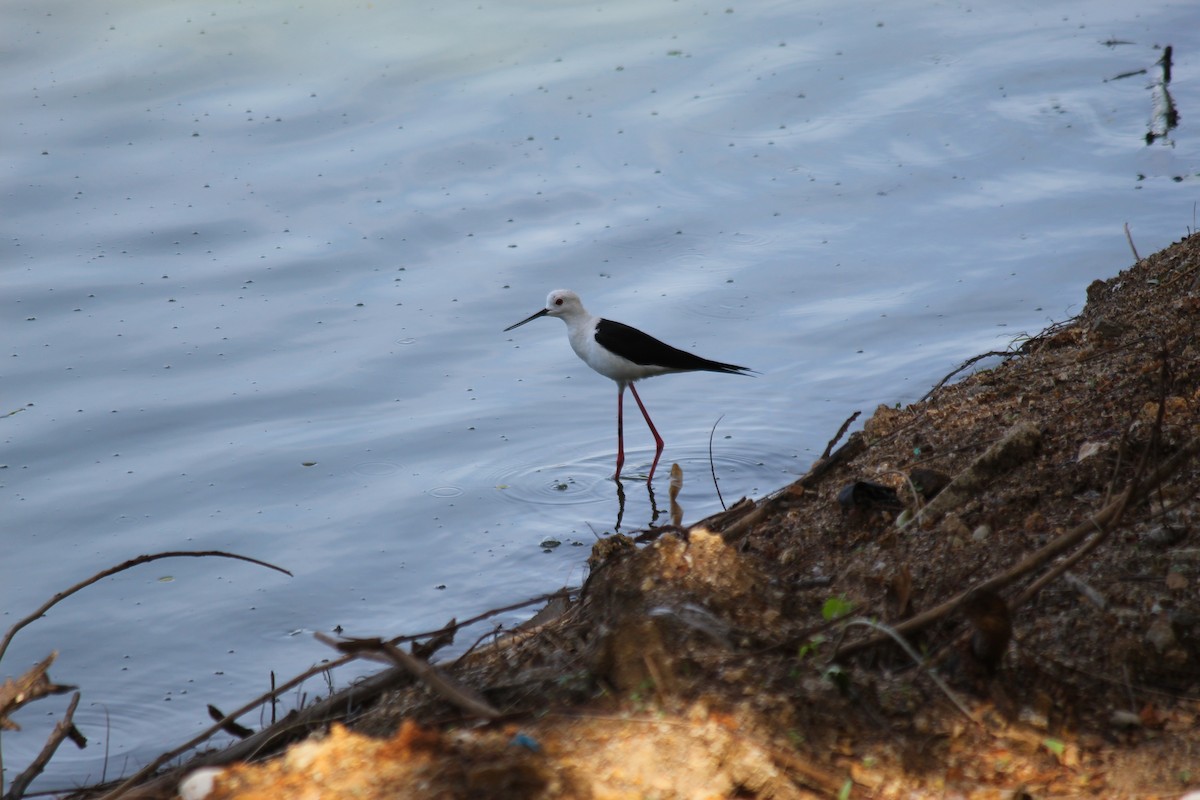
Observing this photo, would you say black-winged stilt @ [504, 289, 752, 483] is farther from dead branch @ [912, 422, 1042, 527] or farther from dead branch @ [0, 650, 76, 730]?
dead branch @ [0, 650, 76, 730]

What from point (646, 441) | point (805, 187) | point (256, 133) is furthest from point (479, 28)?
point (646, 441)

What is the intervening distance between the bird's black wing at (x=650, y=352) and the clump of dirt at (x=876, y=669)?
332cm

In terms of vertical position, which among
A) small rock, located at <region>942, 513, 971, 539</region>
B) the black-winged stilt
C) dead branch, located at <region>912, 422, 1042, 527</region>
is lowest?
small rock, located at <region>942, 513, 971, 539</region>

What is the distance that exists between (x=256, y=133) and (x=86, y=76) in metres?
1.97

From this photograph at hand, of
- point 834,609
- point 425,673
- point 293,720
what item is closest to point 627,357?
Answer: point 293,720

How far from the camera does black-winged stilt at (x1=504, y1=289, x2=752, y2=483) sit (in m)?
7.52

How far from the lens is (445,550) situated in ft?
21.1

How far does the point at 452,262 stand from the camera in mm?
9609

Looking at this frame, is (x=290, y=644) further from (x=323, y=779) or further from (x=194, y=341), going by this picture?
(x=194, y=341)

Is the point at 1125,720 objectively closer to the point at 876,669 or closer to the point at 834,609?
the point at 876,669

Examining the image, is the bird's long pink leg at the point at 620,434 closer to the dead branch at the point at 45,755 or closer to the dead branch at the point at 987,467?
the dead branch at the point at 987,467

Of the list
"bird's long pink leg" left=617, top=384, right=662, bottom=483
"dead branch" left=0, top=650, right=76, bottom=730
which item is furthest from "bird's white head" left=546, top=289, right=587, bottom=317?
"dead branch" left=0, top=650, right=76, bottom=730

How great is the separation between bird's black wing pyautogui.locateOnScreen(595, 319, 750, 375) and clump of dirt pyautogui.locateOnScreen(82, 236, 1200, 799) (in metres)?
3.32

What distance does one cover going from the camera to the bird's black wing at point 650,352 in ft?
24.7
